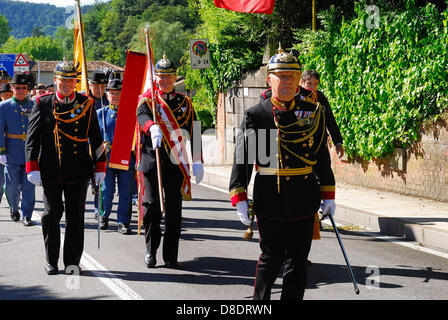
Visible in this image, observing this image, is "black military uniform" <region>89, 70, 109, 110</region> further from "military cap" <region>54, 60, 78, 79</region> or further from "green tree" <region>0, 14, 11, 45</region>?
"green tree" <region>0, 14, 11, 45</region>

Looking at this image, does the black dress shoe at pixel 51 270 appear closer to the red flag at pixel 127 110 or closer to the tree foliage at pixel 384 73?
the red flag at pixel 127 110

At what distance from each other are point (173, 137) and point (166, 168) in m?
0.34

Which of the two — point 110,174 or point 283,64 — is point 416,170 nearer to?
point 110,174

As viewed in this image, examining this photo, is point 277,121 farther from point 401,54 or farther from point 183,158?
point 401,54

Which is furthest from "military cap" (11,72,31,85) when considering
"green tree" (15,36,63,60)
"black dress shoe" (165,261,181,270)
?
"green tree" (15,36,63,60)

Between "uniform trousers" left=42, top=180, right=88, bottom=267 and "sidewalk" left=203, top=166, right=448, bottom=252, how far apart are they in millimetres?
4151

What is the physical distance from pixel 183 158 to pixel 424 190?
5266 millimetres

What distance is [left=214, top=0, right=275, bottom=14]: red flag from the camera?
41.5ft

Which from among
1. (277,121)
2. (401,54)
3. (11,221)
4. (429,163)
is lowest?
(11,221)

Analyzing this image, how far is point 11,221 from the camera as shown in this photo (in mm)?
9430

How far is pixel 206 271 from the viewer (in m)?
6.48

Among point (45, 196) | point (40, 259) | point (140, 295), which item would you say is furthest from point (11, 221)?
point (140, 295)

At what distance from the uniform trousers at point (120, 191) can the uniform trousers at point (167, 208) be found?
1.96 m

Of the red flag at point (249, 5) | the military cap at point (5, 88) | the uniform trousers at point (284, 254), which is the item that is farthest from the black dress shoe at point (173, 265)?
the red flag at point (249, 5)
